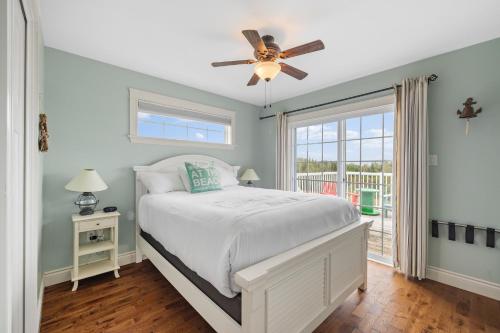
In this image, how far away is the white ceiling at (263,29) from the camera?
5.57 ft

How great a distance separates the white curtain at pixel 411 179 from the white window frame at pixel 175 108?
8.19 ft

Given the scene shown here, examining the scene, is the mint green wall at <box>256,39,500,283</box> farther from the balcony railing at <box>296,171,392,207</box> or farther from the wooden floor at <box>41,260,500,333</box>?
the balcony railing at <box>296,171,392,207</box>

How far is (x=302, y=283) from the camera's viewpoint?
1455 millimetres

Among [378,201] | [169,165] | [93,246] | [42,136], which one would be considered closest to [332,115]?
[378,201]

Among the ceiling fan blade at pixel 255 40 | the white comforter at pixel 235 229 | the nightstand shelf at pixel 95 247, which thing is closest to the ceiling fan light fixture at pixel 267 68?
the ceiling fan blade at pixel 255 40

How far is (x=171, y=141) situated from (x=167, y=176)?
61 cm

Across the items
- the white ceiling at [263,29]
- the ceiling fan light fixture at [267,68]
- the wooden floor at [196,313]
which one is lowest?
the wooden floor at [196,313]

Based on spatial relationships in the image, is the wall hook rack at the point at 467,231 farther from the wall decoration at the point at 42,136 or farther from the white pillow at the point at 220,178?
the wall decoration at the point at 42,136

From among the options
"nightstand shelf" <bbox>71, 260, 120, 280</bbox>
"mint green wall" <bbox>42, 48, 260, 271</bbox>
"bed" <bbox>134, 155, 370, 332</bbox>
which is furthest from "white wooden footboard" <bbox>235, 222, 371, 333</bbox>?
"mint green wall" <bbox>42, 48, 260, 271</bbox>

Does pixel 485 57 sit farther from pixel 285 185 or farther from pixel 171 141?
pixel 171 141

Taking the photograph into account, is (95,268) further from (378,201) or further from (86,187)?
(378,201)

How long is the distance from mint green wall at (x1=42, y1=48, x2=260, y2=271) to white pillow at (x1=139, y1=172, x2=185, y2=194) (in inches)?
10.6

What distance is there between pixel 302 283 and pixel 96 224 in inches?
82.6

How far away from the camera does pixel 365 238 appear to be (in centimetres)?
215
